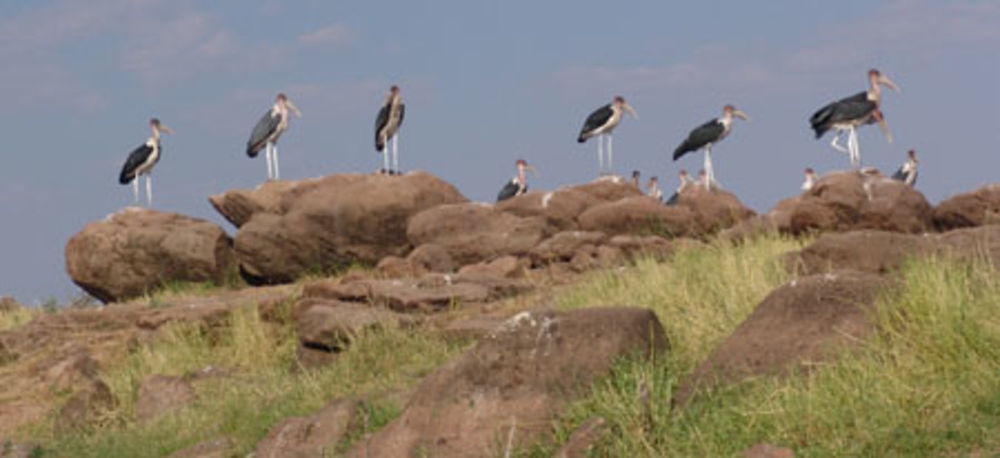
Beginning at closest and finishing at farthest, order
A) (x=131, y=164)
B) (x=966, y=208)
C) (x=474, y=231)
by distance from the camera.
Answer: (x=474, y=231), (x=966, y=208), (x=131, y=164)

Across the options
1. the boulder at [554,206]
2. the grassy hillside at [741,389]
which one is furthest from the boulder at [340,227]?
the grassy hillside at [741,389]

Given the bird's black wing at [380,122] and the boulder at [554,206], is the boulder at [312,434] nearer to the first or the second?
the boulder at [554,206]

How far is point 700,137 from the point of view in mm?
31953

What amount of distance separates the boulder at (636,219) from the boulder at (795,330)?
477 inches

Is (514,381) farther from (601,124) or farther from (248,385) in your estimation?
(601,124)

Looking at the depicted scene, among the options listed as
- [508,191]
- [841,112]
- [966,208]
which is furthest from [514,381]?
[508,191]

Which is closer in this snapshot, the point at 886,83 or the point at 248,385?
the point at 248,385

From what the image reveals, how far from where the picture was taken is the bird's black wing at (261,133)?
32.4 meters

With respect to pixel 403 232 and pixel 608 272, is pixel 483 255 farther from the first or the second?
pixel 608 272

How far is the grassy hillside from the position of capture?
749cm

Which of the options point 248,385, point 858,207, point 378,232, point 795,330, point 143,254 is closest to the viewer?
point 795,330

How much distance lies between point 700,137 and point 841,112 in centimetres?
379

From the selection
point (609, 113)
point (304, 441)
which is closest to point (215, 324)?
point (304, 441)

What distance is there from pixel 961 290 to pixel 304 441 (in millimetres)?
4496
